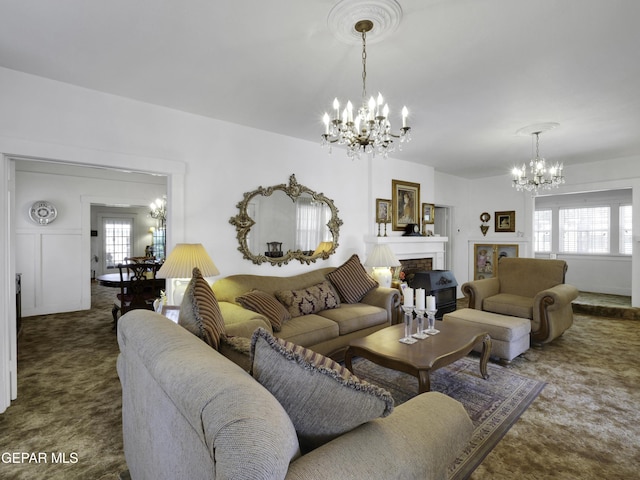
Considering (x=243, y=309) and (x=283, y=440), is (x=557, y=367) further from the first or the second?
(x=283, y=440)

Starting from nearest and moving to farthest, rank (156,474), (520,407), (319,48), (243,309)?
1. (156,474)
2. (319,48)
3. (520,407)
4. (243,309)

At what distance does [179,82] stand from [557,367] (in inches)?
169

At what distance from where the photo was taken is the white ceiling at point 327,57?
1.83m

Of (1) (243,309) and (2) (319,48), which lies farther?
(1) (243,309)

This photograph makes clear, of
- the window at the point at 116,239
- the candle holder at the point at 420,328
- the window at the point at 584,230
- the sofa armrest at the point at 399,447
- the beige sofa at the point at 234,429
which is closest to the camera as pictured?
the beige sofa at the point at 234,429

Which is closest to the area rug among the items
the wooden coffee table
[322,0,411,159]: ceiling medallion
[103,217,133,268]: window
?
the wooden coffee table

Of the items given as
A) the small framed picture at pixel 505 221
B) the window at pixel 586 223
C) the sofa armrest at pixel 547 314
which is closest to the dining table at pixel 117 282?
the sofa armrest at pixel 547 314

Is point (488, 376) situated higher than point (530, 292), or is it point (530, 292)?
point (530, 292)

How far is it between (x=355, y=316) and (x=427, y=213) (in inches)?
124

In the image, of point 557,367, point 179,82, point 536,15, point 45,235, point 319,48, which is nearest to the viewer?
point 536,15

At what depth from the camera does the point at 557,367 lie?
3.24m

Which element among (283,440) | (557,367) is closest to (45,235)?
(283,440)

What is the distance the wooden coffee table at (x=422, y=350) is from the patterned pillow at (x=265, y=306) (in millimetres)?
705

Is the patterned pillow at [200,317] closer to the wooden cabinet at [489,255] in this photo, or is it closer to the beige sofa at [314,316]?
the beige sofa at [314,316]
